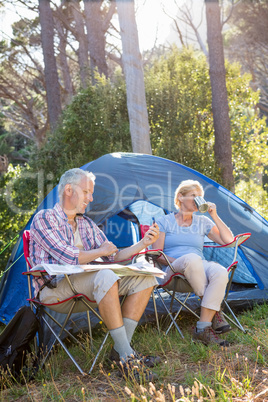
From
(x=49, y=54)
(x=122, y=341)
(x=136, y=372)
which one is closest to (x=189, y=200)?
(x=122, y=341)

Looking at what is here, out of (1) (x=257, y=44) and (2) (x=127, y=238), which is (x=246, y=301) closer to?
(2) (x=127, y=238)

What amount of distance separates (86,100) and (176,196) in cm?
439

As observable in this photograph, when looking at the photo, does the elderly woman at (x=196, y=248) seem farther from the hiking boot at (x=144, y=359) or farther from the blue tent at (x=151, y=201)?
the hiking boot at (x=144, y=359)

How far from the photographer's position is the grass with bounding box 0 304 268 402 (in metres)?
1.87

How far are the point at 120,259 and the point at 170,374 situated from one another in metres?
0.74

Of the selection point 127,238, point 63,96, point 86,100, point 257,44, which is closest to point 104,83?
point 86,100

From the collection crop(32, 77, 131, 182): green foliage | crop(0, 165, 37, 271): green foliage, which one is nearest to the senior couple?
crop(0, 165, 37, 271): green foliage

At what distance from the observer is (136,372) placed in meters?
2.04

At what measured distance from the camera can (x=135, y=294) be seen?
7.60 feet

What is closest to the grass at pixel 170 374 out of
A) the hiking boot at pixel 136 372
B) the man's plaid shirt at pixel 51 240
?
the hiking boot at pixel 136 372

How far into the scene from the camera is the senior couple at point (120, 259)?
86.2 inches

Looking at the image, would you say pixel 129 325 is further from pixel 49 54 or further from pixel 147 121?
pixel 49 54

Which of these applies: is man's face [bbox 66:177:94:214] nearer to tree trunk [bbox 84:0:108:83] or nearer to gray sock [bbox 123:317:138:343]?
gray sock [bbox 123:317:138:343]

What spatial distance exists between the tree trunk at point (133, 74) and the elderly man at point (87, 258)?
10.2 ft
